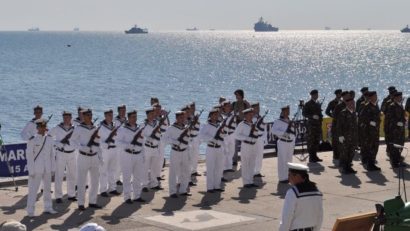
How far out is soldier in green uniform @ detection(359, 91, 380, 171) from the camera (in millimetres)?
21250

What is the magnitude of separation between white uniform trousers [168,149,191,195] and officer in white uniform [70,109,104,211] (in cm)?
176

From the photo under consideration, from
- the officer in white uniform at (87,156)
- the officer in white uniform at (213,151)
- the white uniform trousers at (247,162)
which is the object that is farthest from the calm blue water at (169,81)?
the officer in white uniform at (87,156)

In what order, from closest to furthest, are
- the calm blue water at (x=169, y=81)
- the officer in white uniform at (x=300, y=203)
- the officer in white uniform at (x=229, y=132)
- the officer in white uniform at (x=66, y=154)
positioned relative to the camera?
the officer in white uniform at (x=300, y=203), the officer in white uniform at (x=66, y=154), the officer in white uniform at (x=229, y=132), the calm blue water at (x=169, y=81)

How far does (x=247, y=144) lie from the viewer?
63.0 feet

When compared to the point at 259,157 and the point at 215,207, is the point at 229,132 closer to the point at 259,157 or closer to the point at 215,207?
the point at 259,157

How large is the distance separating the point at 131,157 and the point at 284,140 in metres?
4.10

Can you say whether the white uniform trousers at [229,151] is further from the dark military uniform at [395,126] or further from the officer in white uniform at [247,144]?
the dark military uniform at [395,126]

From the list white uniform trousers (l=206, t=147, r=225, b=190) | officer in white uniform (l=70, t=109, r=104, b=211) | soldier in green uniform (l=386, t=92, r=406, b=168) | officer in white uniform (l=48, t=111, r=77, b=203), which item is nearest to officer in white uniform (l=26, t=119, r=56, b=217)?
officer in white uniform (l=70, t=109, r=104, b=211)

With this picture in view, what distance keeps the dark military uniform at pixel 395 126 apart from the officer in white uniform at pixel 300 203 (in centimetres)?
1150

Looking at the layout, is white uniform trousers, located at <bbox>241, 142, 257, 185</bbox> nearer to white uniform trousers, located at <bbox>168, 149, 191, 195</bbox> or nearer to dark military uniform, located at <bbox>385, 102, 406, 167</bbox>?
white uniform trousers, located at <bbox>168, 149, 191, 195</bbox>

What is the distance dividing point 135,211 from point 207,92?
65.3 m

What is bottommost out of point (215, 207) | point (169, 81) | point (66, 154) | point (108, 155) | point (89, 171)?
point (215, 207)

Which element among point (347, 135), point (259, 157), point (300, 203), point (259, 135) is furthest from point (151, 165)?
point (300, 203)

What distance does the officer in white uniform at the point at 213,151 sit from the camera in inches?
727
